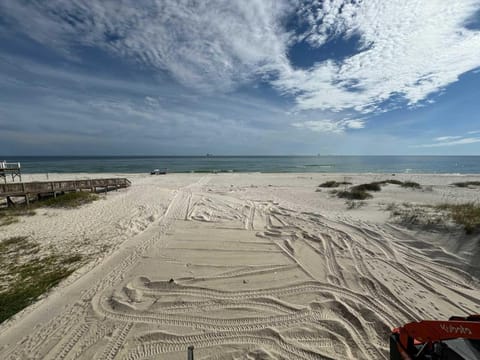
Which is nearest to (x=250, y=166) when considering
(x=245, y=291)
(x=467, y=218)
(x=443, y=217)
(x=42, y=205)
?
(x=42, y=205)

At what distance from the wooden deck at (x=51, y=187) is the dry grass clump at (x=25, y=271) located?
7.69 metres

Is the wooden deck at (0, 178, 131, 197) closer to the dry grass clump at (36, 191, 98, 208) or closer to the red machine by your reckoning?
the dry grass clump at (36, 191, 98, 208)

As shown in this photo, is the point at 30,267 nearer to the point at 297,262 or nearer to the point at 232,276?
the point at 232,276

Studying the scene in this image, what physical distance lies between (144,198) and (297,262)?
11.4 m

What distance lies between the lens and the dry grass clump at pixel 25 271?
4543 millimetres

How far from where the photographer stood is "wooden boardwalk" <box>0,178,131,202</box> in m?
13.1

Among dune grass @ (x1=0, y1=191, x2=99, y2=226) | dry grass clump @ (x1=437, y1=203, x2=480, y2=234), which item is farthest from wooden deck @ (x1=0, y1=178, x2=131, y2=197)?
dry grass clump @ (x1=437, y1=203, x2=480, y2=234)

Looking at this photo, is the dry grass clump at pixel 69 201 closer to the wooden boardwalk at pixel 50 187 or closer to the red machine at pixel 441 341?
the wooden boardwalk at pixel 50 187

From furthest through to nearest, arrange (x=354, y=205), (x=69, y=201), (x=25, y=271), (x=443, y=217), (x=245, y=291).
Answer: (x=69, y=201)
(x=354, y=205)
(x=443, y=217)
(x=25, y=271)
(x=245, y=291)

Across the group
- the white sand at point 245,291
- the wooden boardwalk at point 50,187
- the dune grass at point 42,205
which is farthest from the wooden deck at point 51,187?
the white sand at point 245,291

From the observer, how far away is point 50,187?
1509 centimetres

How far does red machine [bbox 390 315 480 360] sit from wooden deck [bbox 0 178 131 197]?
18.9 meters

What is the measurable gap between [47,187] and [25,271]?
12144mm

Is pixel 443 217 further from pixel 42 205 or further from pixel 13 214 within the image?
pixel 42 205
